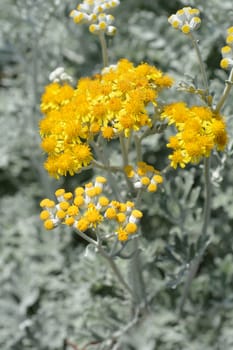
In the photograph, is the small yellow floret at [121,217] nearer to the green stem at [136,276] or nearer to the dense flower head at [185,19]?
the green stem at [136,276]

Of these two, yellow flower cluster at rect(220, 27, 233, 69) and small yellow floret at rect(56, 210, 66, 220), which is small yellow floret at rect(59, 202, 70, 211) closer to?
small yellow floret at rect(56, 210, 66, 220)

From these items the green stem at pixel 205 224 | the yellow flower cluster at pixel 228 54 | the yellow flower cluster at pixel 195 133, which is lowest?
the green stem at pixel 205 224

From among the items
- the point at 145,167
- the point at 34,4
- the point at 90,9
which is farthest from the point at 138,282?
the point at 34,4

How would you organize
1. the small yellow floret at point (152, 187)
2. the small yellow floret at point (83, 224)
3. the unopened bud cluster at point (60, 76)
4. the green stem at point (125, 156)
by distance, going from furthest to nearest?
the unopened bud cluster at point (60, 76) < the green stem at point (125, 156) < the small yellow floret at point (152, 187) < the small yellow floret at point (83, 224)

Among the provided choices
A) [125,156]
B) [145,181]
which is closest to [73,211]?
[145,181]

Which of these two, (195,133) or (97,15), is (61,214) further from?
(97,15)

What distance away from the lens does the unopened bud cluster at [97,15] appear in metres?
2.58

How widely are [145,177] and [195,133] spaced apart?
302mm

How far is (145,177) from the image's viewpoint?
2436 mm

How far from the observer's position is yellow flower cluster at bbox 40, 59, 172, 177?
2350 millimetres

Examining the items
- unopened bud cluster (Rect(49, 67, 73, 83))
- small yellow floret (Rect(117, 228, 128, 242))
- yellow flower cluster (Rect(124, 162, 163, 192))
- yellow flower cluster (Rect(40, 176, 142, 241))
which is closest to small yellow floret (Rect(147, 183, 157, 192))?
yellow flower cluster (Rect(124, 162, 163, 192))

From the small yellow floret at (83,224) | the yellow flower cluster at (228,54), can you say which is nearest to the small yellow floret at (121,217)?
the small yellow floret at (83,224)

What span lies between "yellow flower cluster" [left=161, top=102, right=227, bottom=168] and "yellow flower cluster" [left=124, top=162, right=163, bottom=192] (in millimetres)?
110

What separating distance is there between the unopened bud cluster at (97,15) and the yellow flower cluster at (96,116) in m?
0.25
